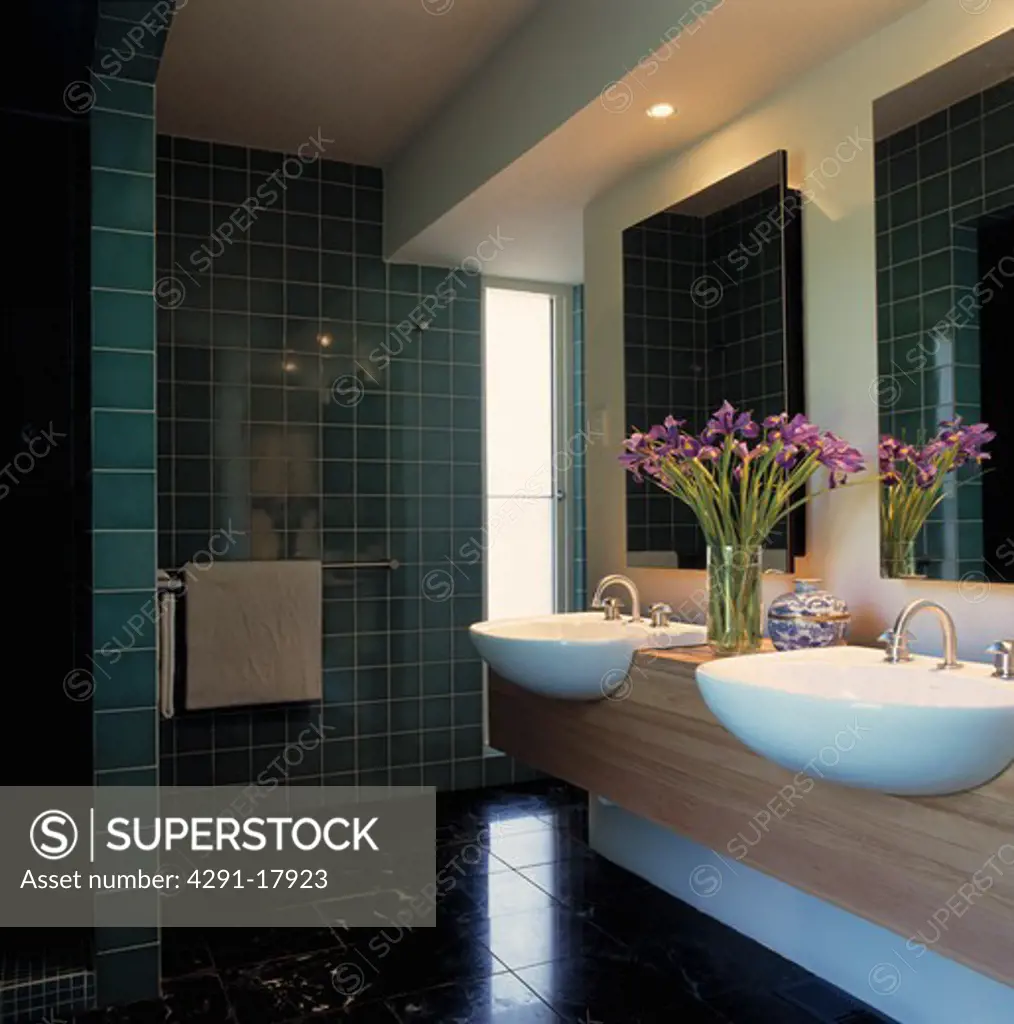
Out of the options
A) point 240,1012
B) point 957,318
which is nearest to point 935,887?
point 957,318

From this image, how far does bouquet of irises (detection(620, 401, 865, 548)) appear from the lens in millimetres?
2059

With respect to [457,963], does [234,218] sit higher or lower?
higher

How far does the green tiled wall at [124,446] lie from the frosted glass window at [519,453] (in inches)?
68.2

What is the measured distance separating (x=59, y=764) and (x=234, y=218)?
77.0 inches

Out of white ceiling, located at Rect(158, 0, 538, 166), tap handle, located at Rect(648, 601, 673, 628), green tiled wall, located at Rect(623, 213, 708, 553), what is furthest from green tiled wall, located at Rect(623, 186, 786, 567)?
white ceiling, located at Rect(158, 0, 538, 166)

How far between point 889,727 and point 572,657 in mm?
908

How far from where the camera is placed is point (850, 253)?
83.5 inches

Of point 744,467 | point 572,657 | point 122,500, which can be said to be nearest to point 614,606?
point 572,657

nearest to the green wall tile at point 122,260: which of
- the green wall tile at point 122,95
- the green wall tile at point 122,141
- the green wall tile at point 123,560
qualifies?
the green wall tile at point 122,141

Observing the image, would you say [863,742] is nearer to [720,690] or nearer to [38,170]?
[720,690]

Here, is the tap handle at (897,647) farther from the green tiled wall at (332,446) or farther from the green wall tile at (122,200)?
the green tiled wall at (332,446)

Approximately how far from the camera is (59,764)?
7.29 feet

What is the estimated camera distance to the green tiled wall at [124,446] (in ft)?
7.07

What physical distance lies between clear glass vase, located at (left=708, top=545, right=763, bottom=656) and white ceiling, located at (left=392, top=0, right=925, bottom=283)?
1014 millimetres
